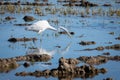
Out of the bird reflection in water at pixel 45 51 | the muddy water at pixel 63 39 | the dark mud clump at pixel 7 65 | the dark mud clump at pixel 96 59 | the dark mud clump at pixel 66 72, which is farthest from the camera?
the bird reflection in water at pixel 45 51

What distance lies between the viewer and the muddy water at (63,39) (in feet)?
36.3

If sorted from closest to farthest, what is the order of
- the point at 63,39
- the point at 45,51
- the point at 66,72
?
1. the point at 66,72
2. the point at 45,51
3. the point at 63,39

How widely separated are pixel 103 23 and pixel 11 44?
646 centimetres

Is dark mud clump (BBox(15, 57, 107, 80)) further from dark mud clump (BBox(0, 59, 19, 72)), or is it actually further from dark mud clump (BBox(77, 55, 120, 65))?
dark mud clump (BBox(77, 55, 120, 65))

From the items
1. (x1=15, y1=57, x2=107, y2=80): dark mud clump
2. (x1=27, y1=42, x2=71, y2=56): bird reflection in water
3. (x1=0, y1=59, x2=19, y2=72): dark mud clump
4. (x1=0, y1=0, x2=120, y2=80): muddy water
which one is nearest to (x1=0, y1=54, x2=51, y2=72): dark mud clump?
(x1=0, y1=59, x2=19, y2=72): dark mud clump

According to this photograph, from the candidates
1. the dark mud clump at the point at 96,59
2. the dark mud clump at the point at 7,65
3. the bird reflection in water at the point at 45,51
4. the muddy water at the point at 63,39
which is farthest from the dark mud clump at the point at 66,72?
the bird reflection in water at the point at 45,51

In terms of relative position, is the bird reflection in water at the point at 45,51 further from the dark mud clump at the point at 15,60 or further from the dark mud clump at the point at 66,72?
the dark mud clump at the point at 66,72

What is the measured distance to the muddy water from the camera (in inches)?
435

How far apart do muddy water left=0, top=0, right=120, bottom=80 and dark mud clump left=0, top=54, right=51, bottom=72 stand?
119mm

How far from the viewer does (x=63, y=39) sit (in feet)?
50.8

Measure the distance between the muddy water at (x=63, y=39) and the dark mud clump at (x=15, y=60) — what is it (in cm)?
12

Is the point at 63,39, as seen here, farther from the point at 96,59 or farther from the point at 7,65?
the point at 7,65

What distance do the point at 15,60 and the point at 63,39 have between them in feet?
13.6

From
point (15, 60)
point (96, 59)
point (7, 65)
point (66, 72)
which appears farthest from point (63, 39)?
point (66, 72)
